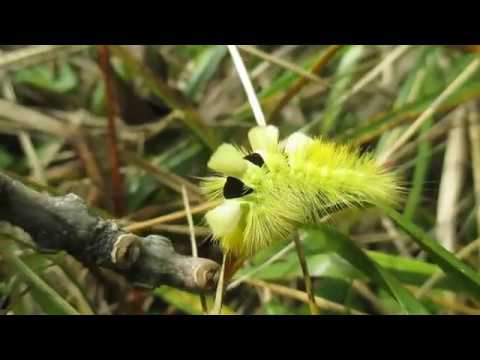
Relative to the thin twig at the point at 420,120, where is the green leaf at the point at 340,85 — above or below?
above

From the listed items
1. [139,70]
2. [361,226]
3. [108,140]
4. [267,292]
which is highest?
[139,70]

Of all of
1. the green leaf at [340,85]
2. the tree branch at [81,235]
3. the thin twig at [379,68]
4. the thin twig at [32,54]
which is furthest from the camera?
the green leaf at [340,85]

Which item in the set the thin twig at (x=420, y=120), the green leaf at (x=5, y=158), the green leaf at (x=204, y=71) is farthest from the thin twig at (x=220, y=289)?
the green leaf at (x=204, y=71)

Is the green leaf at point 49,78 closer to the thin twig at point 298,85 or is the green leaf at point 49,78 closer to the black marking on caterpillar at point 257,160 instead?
the thin twig at point 298,85

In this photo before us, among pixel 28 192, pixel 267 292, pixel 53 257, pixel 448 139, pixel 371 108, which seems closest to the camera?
pixel 28 192

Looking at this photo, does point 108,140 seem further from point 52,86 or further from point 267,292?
point 267,292

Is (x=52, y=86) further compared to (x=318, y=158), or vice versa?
(x=52, y=86)

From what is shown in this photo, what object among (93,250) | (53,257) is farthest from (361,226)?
(93,250)
